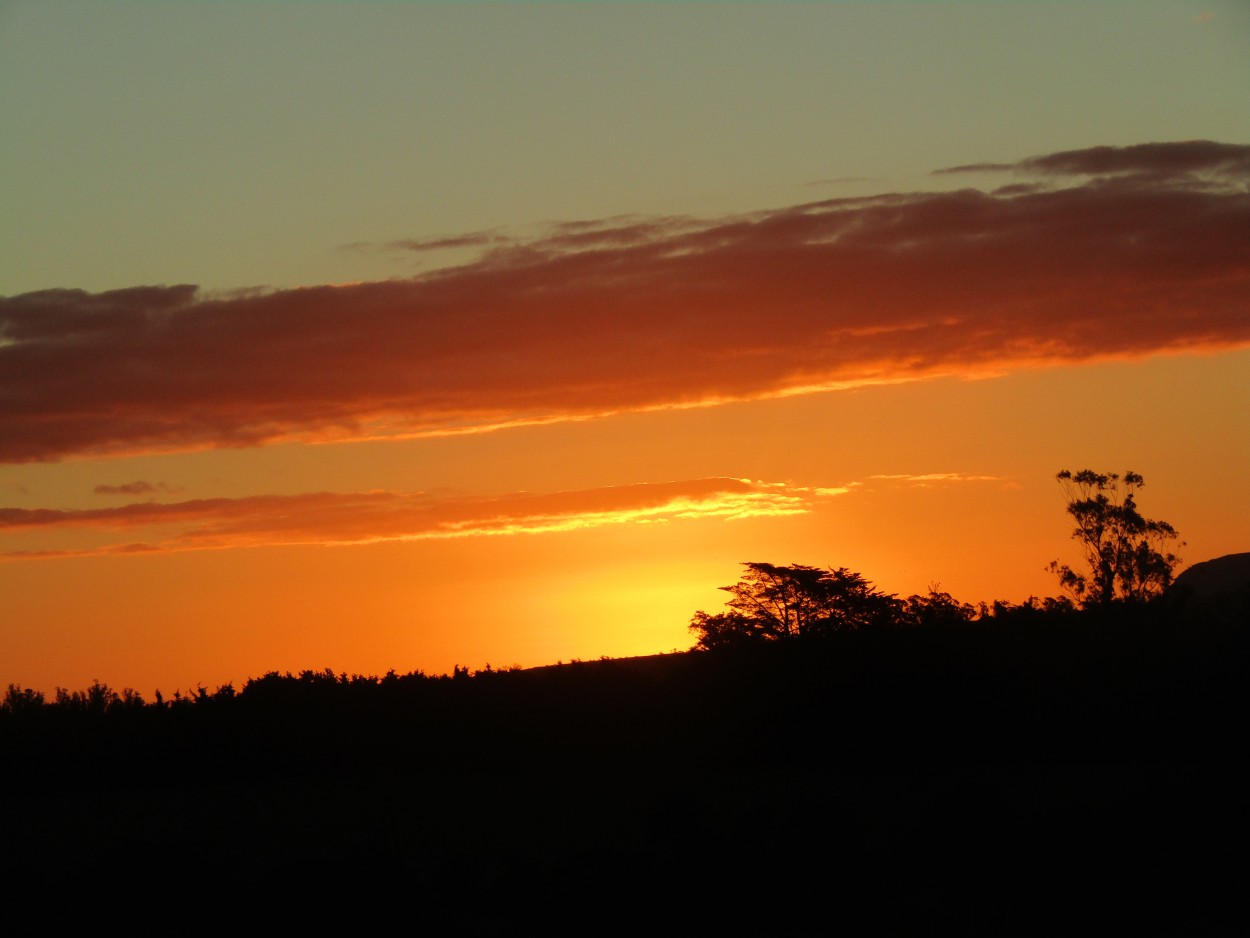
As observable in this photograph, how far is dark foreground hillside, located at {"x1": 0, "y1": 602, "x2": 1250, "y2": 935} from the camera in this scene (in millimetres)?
12211

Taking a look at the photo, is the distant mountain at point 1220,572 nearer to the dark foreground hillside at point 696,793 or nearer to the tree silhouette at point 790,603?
the tree silhouette at point 790,603

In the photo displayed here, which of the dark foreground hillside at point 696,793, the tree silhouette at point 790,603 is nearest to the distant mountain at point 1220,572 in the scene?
the tree silhouette at point 790,603

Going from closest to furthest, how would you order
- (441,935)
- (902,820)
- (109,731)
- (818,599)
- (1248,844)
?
(441,935) < (1248,844) < (902,820) < (109,731) < (818,599)

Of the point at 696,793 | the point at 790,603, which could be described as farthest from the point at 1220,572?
the point at 696,793

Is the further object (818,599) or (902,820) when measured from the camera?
(818,599)

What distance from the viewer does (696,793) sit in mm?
17734

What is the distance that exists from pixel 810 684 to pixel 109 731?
1329 centimetres

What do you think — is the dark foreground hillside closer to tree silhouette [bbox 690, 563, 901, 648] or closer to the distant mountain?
tree silhouette [bbox 690, 563, 901, 648]

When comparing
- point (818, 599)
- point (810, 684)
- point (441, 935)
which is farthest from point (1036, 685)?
point (818, 599)

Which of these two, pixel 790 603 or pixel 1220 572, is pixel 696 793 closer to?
pixel 790 603

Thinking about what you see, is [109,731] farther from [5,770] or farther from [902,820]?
[902,820]

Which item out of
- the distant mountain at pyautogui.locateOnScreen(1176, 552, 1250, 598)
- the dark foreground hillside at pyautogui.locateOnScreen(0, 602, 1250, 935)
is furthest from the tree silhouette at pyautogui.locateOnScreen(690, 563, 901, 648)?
the distant mountain at pyautogui.locateOnScreen(1176, 552, 1250, 598)

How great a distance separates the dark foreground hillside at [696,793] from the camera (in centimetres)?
1221

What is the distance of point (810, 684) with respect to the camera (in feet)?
81.2
